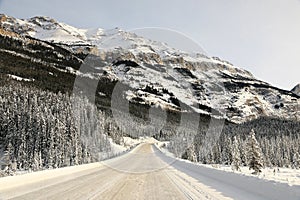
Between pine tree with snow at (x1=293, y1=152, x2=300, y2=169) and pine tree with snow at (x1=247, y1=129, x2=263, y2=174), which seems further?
pine tree with snow at (x1=293, y1=152, x2=300, y2=169)

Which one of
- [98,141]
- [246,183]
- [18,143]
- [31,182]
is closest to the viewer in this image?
[246,183]

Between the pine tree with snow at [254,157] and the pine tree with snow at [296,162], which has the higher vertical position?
the pine tree with snow at [254,157]

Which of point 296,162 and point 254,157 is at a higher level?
point 254,157

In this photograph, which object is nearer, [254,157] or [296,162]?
[254,157]

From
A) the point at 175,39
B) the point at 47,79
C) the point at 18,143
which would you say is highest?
the point at 47,79

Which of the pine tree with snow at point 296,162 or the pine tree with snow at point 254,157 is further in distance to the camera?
the pine tree with snow at point 296,162

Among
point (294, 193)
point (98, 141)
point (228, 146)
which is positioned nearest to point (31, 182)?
point (294, 193)

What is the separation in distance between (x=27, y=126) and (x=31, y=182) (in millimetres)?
53061

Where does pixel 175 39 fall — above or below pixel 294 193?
above

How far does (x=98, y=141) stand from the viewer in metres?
72.9

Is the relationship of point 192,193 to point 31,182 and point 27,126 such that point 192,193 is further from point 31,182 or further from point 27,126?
point 27,126

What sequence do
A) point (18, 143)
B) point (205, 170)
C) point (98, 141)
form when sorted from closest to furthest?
point (205, 170) < point (18, 143) < point (98, 141)

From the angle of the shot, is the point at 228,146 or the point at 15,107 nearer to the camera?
the point at 15,107

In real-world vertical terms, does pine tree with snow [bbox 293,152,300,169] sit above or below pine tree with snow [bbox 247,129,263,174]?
below
